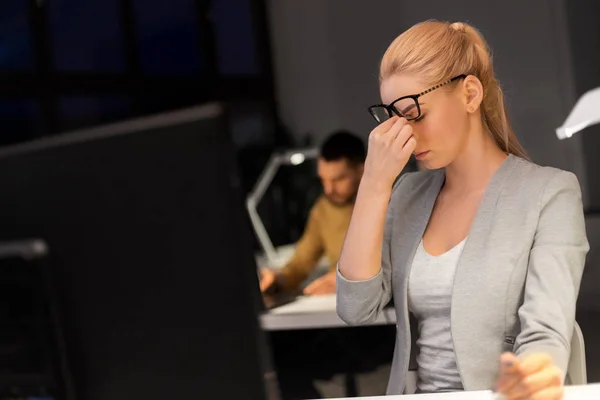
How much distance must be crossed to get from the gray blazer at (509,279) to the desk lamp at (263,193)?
1.09 m

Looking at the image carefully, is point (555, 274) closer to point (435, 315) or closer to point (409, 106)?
point (435, 315)

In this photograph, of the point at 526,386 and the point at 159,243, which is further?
the point at 526,386

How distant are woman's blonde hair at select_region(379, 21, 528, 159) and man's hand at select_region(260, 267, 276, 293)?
115cm

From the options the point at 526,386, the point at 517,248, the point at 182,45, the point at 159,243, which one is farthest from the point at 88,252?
the point at 182,45

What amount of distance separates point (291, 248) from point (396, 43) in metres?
1.24

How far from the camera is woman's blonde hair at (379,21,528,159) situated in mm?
1250

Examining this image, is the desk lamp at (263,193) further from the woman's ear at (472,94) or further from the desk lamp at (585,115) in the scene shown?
the woman's ear at (472,94)

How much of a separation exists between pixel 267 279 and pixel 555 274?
1319 millimetres

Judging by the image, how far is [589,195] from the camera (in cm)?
196

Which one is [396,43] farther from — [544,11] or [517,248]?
[544,11]

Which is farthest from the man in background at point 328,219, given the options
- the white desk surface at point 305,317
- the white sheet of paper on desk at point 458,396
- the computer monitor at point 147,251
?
the computer monitor at point 147,251

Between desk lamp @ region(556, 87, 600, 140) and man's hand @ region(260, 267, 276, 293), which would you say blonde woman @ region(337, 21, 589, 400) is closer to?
desk lamp @ region(556, 87, 600, 140)

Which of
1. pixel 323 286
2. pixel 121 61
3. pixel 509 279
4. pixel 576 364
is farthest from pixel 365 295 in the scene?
pixel 121 61

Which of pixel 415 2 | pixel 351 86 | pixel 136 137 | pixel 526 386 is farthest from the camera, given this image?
pixel 351 86
